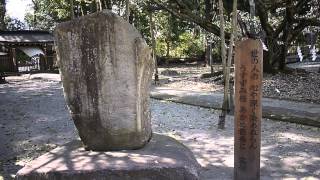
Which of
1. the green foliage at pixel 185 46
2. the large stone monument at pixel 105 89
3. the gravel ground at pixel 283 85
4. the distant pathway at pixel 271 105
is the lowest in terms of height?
the distant pathway at pixel 271 105

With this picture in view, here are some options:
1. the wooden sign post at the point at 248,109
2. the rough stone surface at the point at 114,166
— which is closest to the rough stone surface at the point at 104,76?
the rough stone surface at the point at 114,166

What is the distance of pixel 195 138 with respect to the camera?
845cm

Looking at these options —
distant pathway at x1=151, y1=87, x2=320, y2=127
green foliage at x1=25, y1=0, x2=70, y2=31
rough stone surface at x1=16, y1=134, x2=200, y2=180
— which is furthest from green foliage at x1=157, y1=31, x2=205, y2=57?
rough stone surface at x1=16, y1=134, x2=200, y2=180

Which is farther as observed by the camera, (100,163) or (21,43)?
(21,43)

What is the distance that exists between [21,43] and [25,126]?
1997 cm

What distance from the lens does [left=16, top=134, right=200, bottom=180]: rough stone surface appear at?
4.70 metres

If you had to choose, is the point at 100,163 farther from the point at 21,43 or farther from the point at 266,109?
the point at 21,43

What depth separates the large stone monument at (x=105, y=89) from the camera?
513 centimetres

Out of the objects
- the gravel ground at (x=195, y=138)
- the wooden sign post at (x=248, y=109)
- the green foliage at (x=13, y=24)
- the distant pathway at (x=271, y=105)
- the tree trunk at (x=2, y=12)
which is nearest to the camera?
the wooden sign post at (x=248, y=109)

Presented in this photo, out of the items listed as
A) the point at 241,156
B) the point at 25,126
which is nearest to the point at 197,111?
the point at 25,126

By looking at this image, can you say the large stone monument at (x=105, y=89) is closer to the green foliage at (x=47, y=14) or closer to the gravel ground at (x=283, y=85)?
the gravel ground at (x=283, y=85)

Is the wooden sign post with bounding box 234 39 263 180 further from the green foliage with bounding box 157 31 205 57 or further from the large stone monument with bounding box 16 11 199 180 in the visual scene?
the green foliage with bounding box 157 31 205 57

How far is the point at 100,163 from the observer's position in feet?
16.1

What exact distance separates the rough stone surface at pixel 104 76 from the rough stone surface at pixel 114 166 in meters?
0.27
